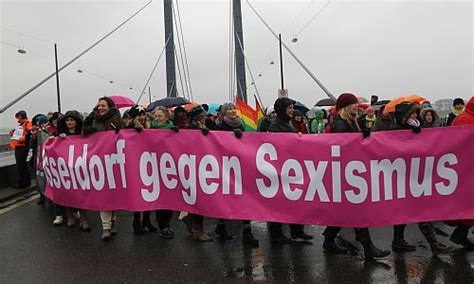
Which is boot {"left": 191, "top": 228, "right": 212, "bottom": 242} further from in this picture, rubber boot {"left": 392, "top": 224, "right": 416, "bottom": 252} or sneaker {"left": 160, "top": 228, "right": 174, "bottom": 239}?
rubber boot {"left": 392, "top": 224, "right": 416, "bottom": 252}

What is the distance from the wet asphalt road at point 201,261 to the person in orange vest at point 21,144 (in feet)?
10.0

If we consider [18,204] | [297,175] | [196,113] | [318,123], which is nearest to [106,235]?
[196,113]

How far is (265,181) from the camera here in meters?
4.40

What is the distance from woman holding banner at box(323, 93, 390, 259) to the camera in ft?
13.9

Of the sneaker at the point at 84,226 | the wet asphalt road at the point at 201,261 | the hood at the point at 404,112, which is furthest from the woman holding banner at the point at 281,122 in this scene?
the sneaker at the point at 84,226

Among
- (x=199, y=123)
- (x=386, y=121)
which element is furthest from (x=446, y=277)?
(x=199, y=123)

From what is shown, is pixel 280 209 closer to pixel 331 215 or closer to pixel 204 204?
pixel 331 215

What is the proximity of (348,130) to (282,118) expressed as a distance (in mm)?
769

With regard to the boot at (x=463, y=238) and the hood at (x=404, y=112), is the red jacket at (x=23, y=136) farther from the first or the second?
the boot at (x=463, y=238)

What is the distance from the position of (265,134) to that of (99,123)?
2.16 metres

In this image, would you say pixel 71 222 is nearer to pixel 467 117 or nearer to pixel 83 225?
pixel 83 225

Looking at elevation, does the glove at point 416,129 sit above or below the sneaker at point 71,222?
above

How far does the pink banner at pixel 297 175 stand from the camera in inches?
162

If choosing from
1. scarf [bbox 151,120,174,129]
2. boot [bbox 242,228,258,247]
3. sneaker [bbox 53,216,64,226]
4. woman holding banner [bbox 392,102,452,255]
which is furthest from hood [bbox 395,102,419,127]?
sneaker [bbox 53,216,64,226]
